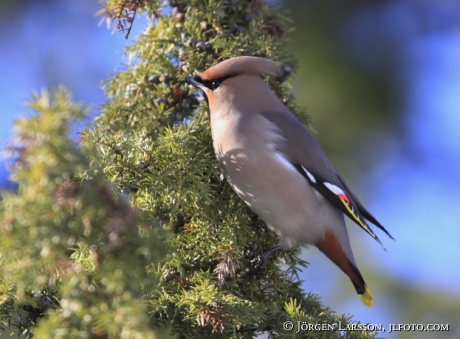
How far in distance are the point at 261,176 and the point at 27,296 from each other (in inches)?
53.1

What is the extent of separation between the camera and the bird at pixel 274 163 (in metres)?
3.02

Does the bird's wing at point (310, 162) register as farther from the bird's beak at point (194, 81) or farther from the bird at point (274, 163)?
the bird's beak at point (194, 81)

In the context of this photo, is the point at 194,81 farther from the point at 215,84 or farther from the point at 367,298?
the point at 367,298

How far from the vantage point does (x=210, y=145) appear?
302cm

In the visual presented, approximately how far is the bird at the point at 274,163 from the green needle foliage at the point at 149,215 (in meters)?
0.07

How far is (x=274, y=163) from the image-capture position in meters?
3.24

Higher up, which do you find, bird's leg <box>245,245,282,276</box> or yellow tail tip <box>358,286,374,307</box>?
yellow tail tip <box>358,286,374,307</box>

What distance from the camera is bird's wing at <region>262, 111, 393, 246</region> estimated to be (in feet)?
10.8

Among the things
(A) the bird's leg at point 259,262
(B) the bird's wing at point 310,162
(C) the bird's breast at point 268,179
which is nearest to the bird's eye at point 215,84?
(C) the bird's breast at point 268,179

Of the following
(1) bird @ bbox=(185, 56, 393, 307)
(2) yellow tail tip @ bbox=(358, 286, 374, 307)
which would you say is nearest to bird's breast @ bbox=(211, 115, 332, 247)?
(1) bird @ bbox=(185, 56, 393, 307)

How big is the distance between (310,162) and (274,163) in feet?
0.80

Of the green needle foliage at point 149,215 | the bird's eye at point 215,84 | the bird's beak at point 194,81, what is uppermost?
the bird's eye at point 215,84

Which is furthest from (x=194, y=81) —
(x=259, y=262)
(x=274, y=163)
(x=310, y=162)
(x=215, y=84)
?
(x=259, y=262)

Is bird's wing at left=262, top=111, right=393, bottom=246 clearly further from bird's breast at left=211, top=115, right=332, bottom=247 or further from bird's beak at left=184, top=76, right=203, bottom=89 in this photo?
bird's beak at left=184, top=76, right=203, bottom=89
